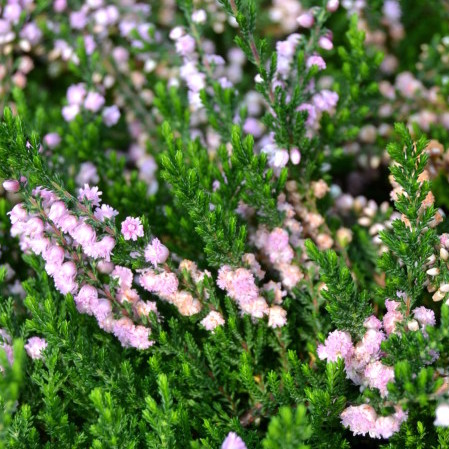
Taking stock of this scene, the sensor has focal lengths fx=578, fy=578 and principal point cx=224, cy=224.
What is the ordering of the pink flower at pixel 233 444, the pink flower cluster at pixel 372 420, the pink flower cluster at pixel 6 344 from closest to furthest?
the pink flower at pixel 233 444
the pink flower cluster at pixel 372 420
the pink flower cluster at pixel 6 344

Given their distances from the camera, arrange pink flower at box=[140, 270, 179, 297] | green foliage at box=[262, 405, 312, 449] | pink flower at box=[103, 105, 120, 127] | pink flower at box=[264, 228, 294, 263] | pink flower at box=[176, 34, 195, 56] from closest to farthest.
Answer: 1. green foliage at box=[262, 405, 312, 449]
2. pink flower at box=[140, 270, 179, 297]
3. pink flower at box=[264, 228, 294, 263]
4. pink flower at box=[176, 34, 195, 56]
5. pink flower at box=[103, 105, 120, 127]

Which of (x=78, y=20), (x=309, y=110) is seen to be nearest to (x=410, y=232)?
(x=309, y=110)

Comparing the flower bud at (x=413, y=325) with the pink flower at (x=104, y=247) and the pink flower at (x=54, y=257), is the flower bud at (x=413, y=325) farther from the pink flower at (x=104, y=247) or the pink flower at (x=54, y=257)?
the pink flower at (x=54, y=257)

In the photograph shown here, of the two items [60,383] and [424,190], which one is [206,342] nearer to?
[60,383]

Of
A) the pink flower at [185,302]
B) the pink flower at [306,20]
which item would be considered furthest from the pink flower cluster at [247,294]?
the pink flower at [306,20]

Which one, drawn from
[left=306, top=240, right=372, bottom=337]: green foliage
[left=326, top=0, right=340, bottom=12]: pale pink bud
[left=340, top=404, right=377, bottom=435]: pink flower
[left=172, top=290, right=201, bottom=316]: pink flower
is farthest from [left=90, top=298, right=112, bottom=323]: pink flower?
[left=326, top=0, right=340, bottom=12]: pale pink bud

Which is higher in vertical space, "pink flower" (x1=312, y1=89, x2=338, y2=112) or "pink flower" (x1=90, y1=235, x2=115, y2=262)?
"pink flower" (x1=312, y1=89, x2=338, y2=112)

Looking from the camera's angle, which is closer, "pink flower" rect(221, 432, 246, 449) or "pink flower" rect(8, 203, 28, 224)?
"pink flower" rect(221, 432, 246, 449)

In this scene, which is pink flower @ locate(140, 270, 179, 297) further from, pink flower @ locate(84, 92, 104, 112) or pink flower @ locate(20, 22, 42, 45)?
pink flower @ locate(20, 22, 42, 45)
